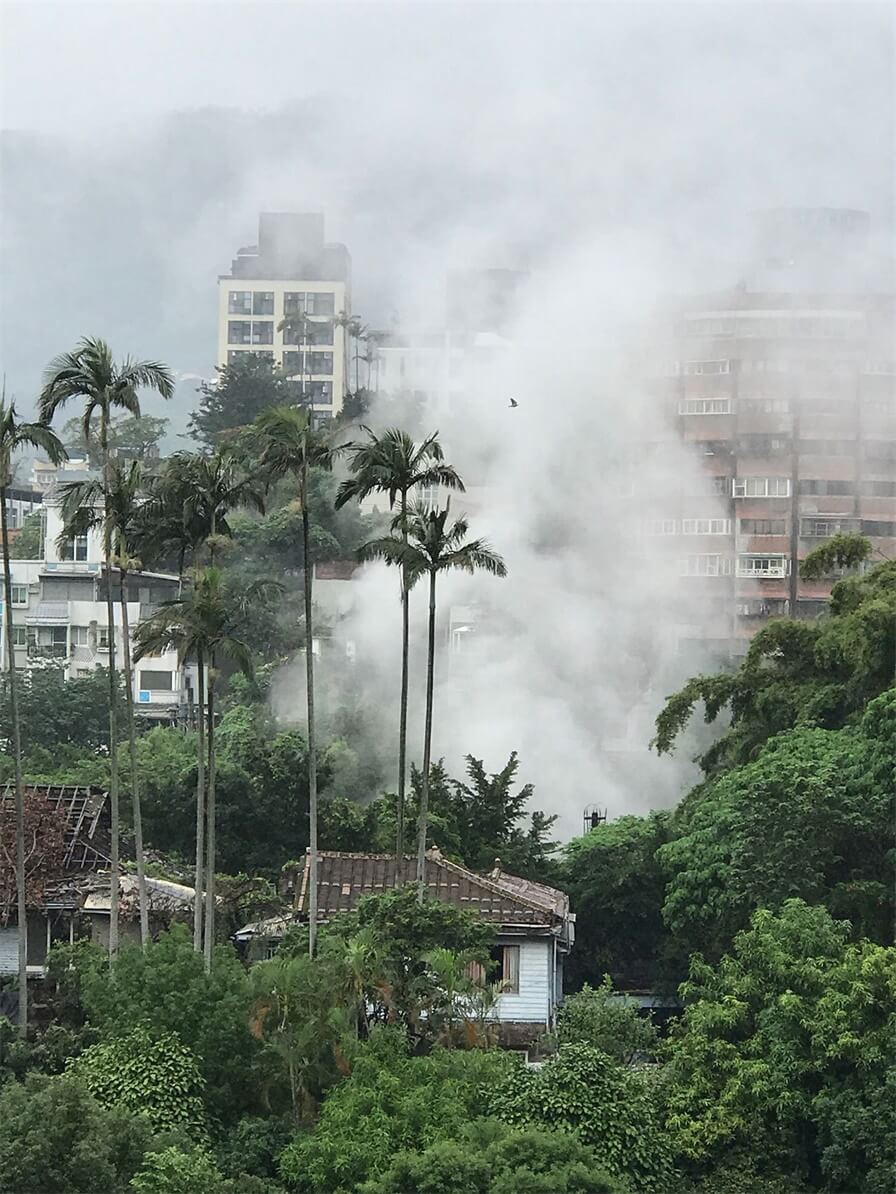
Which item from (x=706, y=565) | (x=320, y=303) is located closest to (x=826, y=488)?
(x=706, y=565)

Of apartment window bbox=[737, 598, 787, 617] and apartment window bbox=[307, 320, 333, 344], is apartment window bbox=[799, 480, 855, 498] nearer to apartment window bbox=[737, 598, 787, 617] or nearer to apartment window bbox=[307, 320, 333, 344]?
apartment window bbox=[737, 598, 787, 617]

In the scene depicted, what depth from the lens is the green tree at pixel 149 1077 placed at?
20.0 metres

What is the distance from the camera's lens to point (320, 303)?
3696 inches

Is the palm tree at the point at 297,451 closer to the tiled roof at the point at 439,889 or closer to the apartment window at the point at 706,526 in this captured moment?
the tiled roof at the point at 439,889

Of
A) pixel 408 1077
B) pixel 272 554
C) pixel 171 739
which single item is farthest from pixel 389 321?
pixel 408 1077

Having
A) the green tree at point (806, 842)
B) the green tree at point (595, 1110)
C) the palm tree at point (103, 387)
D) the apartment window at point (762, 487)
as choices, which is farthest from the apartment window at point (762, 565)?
the green tree at point (595, 1110)

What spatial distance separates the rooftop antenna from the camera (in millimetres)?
41625

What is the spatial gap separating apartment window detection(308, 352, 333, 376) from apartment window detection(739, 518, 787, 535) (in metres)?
34.3

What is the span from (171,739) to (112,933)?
19.8 meters

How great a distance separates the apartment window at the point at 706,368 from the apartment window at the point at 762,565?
6.36m

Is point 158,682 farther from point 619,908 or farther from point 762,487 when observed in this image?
point 619,908

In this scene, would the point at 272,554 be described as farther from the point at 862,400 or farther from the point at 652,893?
the point at 652,893

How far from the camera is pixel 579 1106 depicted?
63.7 ft

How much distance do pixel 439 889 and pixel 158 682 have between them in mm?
30350
